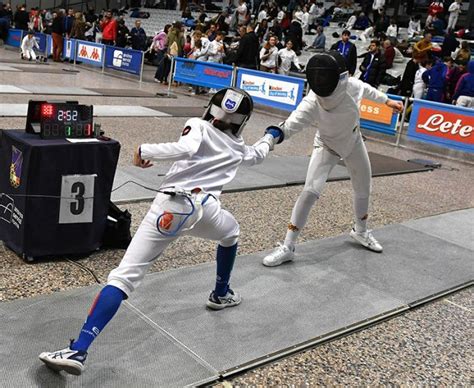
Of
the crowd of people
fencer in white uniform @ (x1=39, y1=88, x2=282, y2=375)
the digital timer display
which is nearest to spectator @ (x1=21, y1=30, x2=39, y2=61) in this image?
the crowd of people

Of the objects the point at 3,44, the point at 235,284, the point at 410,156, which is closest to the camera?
the point at 235,284

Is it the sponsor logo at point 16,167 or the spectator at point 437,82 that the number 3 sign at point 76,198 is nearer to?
the sponsor logo at point 16,167

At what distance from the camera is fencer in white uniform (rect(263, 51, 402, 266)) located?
3.79m

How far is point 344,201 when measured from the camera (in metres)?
6.31

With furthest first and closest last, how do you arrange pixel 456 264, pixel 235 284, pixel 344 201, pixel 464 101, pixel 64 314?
pixel 464 101, pixel 344 201, pixel 456 264, pixel 235 284, pixel 64 314

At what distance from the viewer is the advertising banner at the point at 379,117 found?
34.2ft

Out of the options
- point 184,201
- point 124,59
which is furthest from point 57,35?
point 184,201

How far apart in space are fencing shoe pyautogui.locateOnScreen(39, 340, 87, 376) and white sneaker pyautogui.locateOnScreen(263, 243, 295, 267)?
6.39 feet

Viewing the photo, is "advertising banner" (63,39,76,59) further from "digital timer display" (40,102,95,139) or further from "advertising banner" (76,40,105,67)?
"digital timer display" (40,102,95,139)

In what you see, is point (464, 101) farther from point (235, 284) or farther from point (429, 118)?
point (235, 284)

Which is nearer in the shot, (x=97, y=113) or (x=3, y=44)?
(x=97, y=113)

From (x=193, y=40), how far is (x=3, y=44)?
11674mm

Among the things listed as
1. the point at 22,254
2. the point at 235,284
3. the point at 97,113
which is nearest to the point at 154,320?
the point at 235,284

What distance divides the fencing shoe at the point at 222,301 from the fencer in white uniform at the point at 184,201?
448mm
